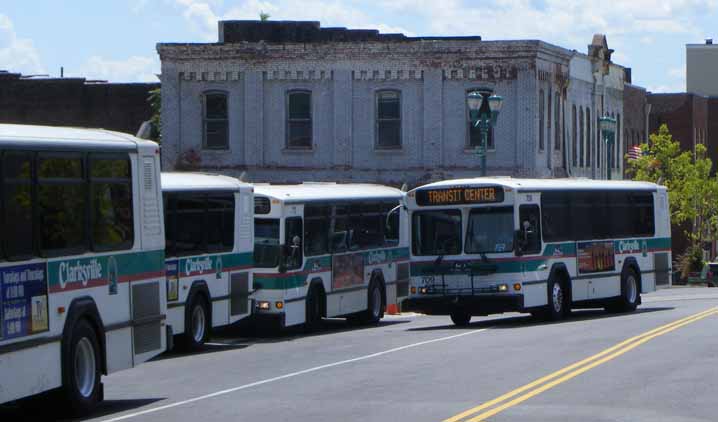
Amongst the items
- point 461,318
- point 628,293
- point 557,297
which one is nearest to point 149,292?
point 461,318

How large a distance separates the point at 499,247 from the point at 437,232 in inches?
52.0

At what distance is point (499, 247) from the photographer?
96.7 ft

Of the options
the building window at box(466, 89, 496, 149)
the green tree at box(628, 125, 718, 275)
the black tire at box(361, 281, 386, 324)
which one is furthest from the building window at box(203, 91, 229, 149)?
the green tree at box(628, 125, 718, 275)

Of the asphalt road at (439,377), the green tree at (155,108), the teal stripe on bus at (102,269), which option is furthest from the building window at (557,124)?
the teal stripe on bus at (102,269)

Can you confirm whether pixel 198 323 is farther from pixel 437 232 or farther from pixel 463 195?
pixel 463 195

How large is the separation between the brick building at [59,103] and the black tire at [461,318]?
116ft

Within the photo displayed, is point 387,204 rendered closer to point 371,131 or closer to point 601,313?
point 601,313

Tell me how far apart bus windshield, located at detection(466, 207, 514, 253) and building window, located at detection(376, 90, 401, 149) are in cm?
2145

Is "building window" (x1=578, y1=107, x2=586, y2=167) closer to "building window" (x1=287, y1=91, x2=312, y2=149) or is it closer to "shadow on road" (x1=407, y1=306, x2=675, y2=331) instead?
"building window" (x1=287, y1=91, x2=312, y2=149)

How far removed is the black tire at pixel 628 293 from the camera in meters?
34.1

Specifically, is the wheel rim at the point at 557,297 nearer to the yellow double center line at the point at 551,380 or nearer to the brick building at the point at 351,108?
the yellow double center line at the point at 551,380

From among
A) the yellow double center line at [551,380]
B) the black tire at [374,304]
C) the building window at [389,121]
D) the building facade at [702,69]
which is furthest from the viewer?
the building facade at [702,69]

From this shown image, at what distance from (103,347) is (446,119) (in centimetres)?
3513

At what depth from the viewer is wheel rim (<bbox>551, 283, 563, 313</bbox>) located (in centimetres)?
3072
